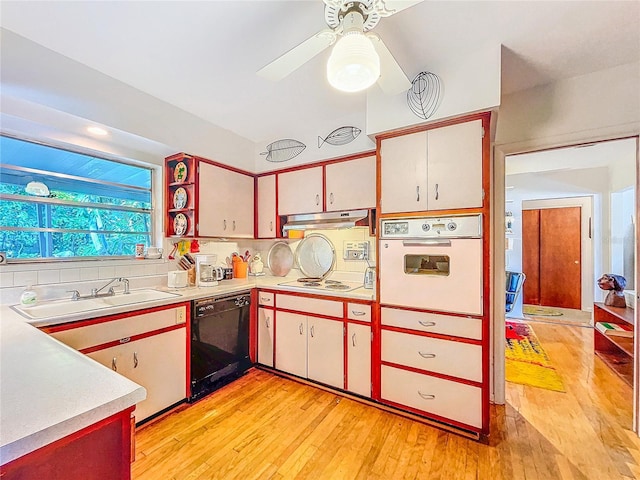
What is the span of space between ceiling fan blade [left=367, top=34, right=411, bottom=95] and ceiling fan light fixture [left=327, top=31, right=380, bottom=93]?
0.13 meters

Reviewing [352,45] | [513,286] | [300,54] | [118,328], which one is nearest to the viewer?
[352,45]

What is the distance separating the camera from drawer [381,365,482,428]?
74.8 inches

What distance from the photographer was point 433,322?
6.67ft

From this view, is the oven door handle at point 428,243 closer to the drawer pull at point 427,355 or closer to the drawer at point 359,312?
the drawer at point 359,312

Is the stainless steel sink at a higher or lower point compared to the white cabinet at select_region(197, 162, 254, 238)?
lower

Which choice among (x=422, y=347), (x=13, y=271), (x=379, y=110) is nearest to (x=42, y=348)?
(x=13, y=271)

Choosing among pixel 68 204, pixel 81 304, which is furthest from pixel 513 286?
pixel 68 204

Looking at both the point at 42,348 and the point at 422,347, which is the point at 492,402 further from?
the point at 42,348

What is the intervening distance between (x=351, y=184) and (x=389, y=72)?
1.26m

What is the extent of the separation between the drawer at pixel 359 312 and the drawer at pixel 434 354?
6.9 inches

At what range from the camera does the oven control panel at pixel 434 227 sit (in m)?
1.91

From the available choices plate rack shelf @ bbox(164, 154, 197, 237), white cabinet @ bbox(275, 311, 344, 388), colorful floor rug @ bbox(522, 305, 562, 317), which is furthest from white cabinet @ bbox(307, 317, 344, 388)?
colorful floor rug @ bbox(522, 305, 562, 317)

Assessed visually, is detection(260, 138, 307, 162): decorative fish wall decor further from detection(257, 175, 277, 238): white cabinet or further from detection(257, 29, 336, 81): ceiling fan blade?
detection(257, 29, 336, 81): ceiling fan blade

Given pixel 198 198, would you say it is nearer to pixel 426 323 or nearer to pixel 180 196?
pixel 180 196
